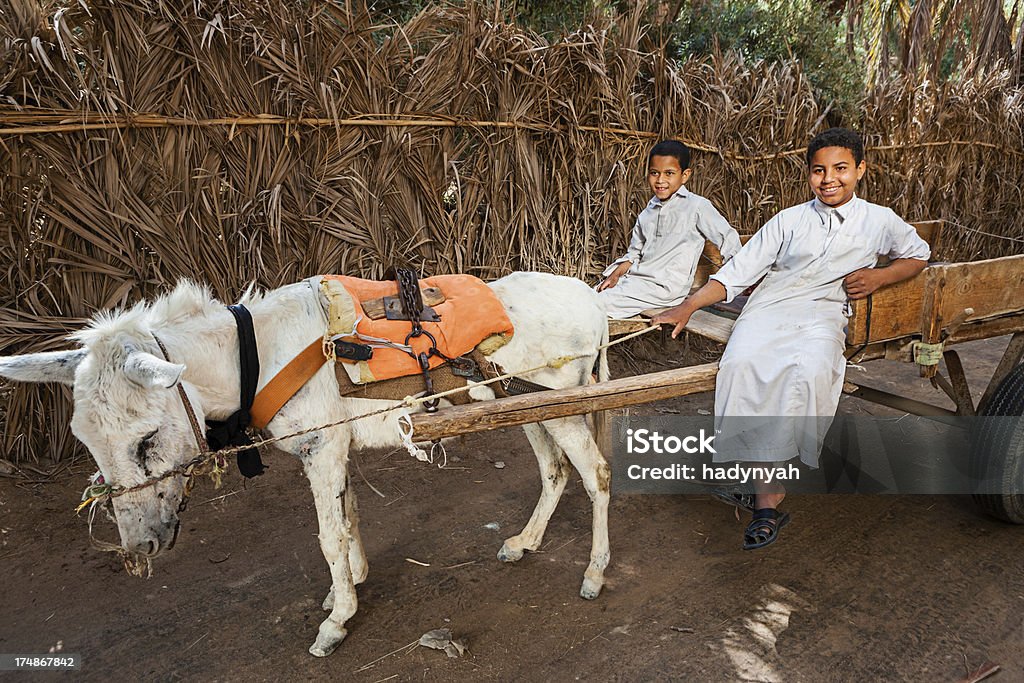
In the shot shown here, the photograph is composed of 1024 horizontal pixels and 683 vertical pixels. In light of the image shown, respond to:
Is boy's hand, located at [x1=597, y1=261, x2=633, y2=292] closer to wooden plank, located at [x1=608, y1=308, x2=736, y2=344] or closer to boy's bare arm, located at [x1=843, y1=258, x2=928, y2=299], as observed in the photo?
wooden plank, located at [x1=608, y1=308, x2=736, y2=344]

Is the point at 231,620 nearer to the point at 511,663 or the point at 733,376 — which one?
the point at 511,663

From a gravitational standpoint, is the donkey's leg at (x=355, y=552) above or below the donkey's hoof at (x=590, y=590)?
above

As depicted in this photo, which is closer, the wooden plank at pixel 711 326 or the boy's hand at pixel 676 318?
the boy's hand at pixel 676 318

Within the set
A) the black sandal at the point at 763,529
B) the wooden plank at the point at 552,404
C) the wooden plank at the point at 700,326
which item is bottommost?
the black sandal at the point at 763,529

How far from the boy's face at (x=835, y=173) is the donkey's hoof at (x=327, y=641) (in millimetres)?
2837

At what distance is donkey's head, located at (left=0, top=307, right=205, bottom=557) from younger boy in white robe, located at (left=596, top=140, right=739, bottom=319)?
7.72 ft

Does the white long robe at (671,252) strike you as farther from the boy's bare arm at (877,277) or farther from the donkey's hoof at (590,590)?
the donkey's hoof at (590,590)

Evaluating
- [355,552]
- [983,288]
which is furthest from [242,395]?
[983,288]

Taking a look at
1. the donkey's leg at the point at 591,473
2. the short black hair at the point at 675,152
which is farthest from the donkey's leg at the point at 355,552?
the short black hair at the point at 675,152

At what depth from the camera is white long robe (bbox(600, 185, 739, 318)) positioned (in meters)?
3.66

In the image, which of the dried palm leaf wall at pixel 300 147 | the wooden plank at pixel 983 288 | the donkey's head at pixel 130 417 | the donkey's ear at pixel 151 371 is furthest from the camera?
the dried palm leaf wall at pixel 300 147

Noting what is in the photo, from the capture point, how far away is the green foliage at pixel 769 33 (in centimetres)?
756

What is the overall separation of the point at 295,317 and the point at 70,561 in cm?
195

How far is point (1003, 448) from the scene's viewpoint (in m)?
2.93
